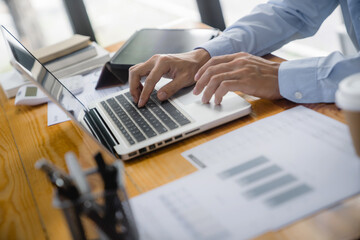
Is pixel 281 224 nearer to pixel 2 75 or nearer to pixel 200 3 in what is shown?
pixel 2 75

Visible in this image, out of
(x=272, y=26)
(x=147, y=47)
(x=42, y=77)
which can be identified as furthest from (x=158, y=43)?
(x=42, y=77)

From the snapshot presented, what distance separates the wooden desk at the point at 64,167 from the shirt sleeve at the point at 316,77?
3cm

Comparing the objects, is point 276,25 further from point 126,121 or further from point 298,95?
point 126,121

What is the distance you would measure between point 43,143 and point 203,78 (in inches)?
18.7

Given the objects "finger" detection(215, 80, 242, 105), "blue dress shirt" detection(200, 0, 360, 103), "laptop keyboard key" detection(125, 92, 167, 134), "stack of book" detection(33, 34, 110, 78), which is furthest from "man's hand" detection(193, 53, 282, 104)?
"stack of book" detection(33, 34, 110, 78)

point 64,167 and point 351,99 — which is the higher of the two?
point 351,99

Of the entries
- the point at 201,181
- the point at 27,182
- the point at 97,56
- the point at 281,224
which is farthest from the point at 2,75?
the point at 281,224

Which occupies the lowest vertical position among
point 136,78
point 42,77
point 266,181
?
point 266,181

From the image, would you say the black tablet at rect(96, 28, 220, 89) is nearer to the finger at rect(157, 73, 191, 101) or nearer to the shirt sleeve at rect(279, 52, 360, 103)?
the finger at rect(157, 73, 191, 101)

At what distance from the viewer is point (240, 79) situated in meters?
0.99

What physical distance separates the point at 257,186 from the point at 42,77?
0.53 meters

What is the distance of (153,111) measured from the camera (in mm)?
1042

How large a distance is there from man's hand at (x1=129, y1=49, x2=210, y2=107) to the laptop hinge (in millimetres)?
113

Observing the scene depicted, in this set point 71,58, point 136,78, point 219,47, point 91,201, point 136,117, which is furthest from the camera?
point 71,58
